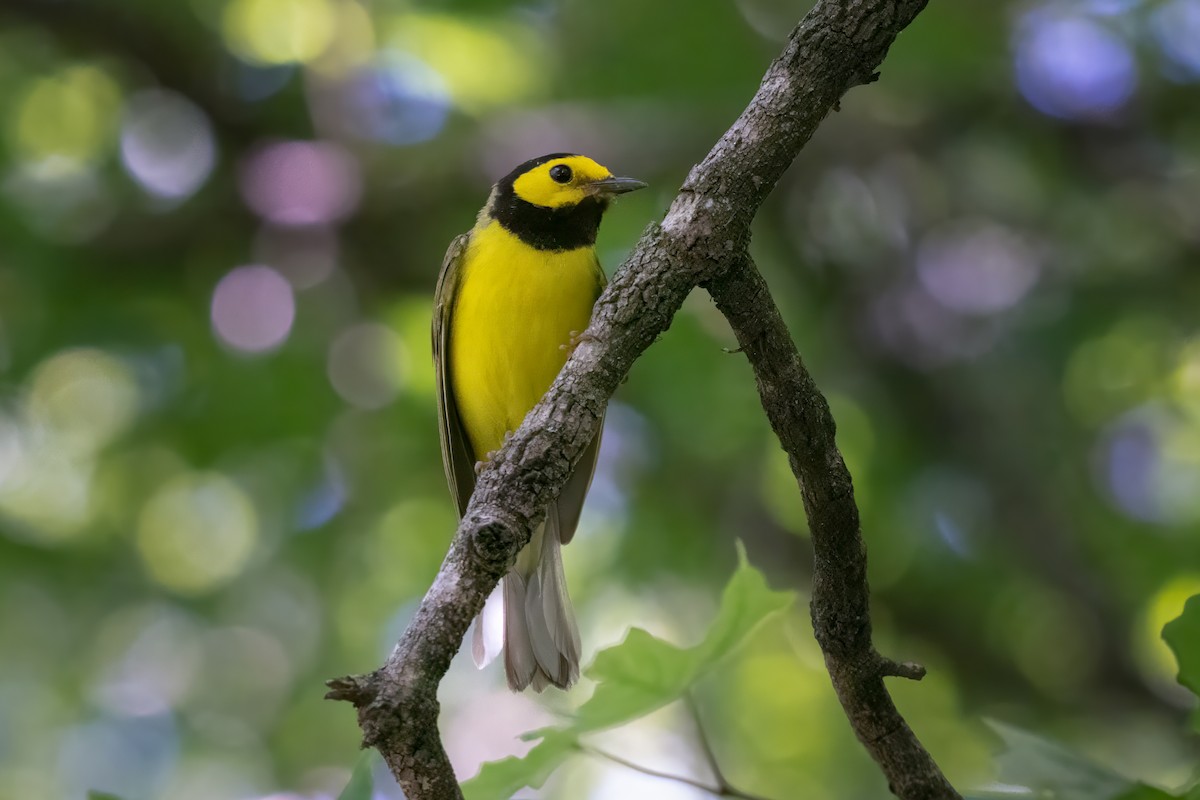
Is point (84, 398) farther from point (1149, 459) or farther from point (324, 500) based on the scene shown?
point (1149, 459)

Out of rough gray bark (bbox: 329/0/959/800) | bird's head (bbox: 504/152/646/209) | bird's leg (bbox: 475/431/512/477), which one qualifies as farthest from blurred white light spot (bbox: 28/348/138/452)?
rough gray bark (bbox: 329/0/959/800)

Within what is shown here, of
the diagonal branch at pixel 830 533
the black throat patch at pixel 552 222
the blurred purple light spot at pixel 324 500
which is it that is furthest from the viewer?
the blurred purple light spot at pixel 324 500

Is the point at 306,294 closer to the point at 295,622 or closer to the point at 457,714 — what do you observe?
the point at 295,622

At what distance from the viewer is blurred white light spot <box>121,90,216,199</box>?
28.8 ft

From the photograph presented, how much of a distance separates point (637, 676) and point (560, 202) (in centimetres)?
355

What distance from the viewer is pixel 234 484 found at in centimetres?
897

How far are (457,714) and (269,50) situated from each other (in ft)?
15.0

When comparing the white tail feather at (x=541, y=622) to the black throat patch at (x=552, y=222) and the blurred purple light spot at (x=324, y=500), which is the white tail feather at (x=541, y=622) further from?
the blurred purple light spot at (x=324, y=500)

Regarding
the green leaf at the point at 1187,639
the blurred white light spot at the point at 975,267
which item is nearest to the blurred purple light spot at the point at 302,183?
the blurred white light spot at the point at 975,267

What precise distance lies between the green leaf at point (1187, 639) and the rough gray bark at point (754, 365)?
91cm

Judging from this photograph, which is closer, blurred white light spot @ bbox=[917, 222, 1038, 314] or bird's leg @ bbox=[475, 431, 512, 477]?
bird's leg @ bbox=[475, 431, 512, 477]

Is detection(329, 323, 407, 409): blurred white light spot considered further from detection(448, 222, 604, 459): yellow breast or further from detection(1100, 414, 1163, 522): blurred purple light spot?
detection(1100, 414, 1163, 522): blurred purple light spot

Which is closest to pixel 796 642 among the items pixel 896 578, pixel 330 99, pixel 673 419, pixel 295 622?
pixel 896 578

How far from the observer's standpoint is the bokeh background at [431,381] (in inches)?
320
